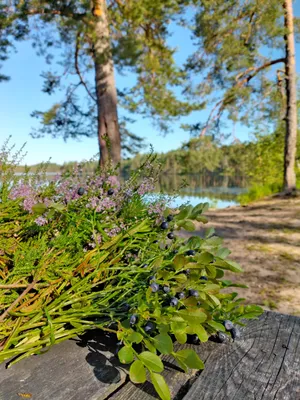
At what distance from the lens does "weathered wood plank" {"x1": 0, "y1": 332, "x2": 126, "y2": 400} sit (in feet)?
2.35

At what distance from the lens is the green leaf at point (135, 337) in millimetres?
745

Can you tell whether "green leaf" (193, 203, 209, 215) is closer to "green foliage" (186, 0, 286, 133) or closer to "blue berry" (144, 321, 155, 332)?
"blue berry" (144, 321, 155, 332)

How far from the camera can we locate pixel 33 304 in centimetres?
86

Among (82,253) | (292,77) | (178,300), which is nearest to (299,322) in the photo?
(178,300)

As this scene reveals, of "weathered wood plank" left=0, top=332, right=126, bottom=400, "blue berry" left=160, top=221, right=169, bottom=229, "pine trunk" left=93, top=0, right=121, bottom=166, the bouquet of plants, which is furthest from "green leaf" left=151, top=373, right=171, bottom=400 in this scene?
"pine trunk" left=93, top=0, right=121, bottom=166

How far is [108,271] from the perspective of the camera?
0.98 m

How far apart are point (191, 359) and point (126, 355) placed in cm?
15

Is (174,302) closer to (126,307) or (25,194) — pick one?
(126,307)

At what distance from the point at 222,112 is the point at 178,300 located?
40.4ft

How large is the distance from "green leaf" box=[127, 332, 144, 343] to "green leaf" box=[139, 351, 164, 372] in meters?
0.04

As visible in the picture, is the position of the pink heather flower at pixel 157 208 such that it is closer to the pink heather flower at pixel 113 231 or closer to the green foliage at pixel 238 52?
the pink heather flower at pixel 113 231

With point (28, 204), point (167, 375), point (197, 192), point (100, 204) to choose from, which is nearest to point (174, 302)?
point (167, 375)

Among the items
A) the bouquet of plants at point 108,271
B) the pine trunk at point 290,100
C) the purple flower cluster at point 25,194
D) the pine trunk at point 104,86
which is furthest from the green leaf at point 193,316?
the pine trunk at point 290,100

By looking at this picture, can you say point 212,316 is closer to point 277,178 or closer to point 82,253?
point 82,253
